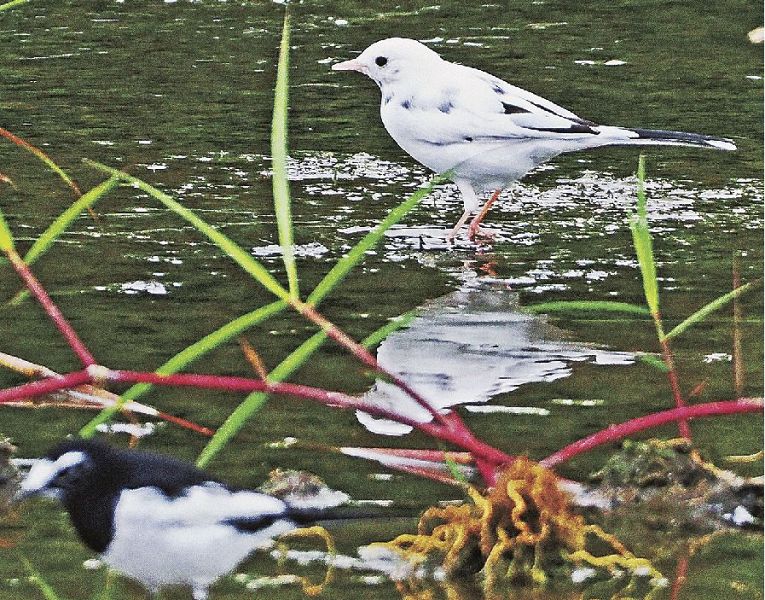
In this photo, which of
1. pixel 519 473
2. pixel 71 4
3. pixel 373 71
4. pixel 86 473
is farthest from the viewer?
pixel 71 4

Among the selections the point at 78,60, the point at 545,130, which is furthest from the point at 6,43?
the point at 545,130

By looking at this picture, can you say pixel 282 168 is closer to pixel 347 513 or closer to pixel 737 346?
pixel 347 513

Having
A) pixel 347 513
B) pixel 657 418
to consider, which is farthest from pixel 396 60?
pixel 347 513

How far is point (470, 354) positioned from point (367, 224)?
1.90m

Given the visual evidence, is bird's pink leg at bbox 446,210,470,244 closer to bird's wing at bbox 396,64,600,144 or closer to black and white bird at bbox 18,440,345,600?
bird's wing at bbox 396,64,600,144

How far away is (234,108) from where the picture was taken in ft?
35.4

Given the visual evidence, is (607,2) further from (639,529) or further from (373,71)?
(639,529)

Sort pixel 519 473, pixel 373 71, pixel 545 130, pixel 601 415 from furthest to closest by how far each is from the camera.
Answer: pixel 373 71
pixel 545 130
pixel 601 415
pixel 519 473

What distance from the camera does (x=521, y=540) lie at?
4.55 m

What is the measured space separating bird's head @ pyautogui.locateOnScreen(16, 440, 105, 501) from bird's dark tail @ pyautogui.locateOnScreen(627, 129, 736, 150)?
4.87 m

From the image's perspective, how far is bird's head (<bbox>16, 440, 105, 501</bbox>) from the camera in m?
4.22

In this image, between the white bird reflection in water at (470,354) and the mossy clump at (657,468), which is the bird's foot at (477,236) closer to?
the white bird reflection in water at (470,354)

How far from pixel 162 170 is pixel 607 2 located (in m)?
5.80

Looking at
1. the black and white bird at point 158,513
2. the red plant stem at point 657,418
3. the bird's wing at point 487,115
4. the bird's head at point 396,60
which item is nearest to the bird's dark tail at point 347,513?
the black and white bird at point 158,513
